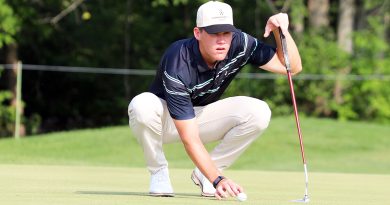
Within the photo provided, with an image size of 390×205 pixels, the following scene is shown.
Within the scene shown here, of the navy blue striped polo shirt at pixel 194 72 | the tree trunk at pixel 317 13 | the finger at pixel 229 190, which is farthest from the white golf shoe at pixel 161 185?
the tree trunk at pixel 317 13

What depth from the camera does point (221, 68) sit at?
6.03m

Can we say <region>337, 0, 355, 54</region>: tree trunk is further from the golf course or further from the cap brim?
the cap brim

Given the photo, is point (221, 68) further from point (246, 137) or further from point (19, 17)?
point (19, 17)

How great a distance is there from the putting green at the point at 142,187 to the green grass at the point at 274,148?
13.2ft

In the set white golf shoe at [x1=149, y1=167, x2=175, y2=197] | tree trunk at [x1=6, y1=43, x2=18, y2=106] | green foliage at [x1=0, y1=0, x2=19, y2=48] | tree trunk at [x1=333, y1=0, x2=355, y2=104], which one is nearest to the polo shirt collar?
white golf shoe at [x1=149, y1=167, x2=175, y2=197]

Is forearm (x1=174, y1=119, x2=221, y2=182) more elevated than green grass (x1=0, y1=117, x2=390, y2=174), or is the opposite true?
forearm (x1=174, y1=119, x2=221, y2=182)

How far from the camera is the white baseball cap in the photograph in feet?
18.6

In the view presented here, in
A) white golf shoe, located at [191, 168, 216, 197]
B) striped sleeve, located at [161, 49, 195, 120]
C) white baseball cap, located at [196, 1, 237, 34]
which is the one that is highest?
white baseball cap, located at [196, 1, 237, 34]

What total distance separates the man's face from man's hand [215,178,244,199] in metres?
0.78

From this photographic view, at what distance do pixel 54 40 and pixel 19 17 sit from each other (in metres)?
4.21

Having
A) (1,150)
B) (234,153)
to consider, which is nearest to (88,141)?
(1,150)

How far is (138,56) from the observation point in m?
27.0

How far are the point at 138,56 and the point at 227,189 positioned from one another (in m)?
21.7

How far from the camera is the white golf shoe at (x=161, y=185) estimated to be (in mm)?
6191
